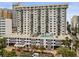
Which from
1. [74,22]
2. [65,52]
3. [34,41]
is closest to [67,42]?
[65,52]

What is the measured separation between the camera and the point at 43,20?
185 cm

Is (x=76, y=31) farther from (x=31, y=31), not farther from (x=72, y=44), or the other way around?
(x=31, y=31)

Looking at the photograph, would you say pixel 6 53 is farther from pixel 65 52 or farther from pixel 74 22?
pixel 74 22

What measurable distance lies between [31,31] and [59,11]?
42cm

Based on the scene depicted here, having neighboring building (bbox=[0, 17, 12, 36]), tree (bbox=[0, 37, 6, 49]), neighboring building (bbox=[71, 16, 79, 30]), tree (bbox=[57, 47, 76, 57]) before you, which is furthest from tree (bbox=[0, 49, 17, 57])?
neighboring building (bbox=[71, 16, 79, 30])

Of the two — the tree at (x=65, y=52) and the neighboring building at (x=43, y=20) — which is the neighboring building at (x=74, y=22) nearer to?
the neighboring building at (x=43, y=20)

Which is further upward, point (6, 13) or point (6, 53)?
point (6, 13)

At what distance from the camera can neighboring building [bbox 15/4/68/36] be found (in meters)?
1.82

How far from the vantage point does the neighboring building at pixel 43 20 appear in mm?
1822

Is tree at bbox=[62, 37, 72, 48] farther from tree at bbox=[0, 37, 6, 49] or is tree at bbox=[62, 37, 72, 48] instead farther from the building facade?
tree at bbox=[0, 37, 6, 49]

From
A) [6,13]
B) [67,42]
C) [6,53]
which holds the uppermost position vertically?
[6,13]

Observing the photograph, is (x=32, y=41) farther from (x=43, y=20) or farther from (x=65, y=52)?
(x=65, y=52)

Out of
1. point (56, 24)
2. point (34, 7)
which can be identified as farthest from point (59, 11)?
point (34, 7)

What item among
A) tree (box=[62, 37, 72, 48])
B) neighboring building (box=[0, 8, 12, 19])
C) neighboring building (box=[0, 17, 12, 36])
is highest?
neighboring building (box=[0, 8, 12, 19])
